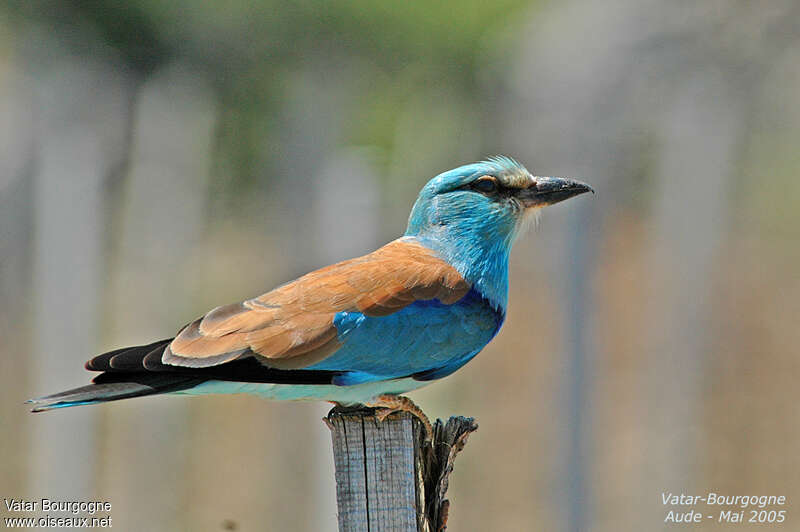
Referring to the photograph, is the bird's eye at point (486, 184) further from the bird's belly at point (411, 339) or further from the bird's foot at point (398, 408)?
the bird's foot at point (398, 408)

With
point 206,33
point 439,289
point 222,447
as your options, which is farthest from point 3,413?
point 439,289

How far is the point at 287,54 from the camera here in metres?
9.54

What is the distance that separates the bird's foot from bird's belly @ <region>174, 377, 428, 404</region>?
0.07 ft

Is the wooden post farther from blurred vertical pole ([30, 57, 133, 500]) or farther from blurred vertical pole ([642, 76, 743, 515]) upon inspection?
blurred vertical pole ([30, 57, 133, 500])

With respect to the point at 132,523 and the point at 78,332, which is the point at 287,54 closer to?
the point at 78,332

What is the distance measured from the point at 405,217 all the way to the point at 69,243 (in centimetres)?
268

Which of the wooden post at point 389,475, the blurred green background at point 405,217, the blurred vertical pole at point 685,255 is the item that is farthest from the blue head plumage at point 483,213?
the blurred vertical pole at point 685,255

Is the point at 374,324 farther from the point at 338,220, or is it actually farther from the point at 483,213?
the point at 338,220

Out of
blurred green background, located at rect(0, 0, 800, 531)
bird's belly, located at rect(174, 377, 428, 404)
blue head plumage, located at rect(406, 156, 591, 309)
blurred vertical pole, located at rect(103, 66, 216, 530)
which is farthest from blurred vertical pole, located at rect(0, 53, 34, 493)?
bird's belly, located at rect(174, 377, 428, 404)

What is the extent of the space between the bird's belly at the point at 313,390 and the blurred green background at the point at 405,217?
136 inches

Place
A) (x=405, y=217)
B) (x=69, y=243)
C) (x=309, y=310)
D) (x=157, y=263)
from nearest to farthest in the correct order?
(x=309, y=310) < (x=69, y=243) < (x=157, y=263) < (x=405, y=217)

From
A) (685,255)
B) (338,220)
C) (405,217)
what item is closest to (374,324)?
(685,255)

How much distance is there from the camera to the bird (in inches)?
121

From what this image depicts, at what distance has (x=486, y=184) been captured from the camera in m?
3.83
